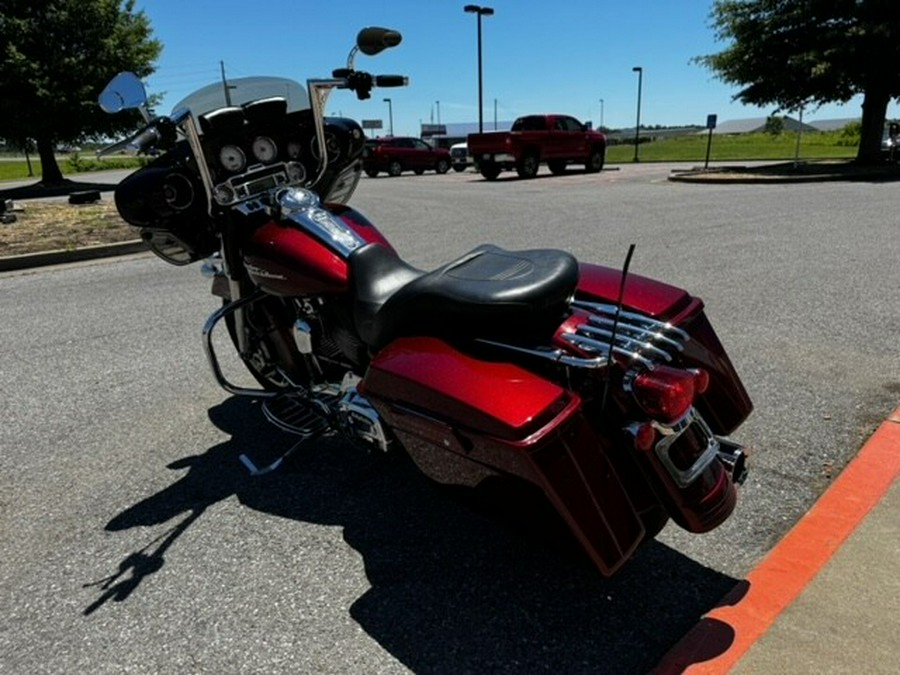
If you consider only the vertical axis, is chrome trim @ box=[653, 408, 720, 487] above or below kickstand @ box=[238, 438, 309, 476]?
above

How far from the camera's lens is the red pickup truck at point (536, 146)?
69.8ft

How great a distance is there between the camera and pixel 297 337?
3.08m

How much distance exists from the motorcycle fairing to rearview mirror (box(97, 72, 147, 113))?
198 centimetres

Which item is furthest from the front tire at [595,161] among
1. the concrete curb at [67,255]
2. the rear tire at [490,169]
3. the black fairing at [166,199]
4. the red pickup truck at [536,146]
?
the black fairing at [166,199]

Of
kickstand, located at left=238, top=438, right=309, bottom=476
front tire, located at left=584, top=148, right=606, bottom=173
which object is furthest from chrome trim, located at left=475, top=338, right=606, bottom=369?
front tire, located at left=584, top=148, right=606, bottom=173

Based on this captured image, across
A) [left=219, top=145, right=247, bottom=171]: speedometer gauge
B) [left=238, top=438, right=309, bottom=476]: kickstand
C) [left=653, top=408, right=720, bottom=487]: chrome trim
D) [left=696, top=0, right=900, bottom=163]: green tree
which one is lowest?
[left=238, top=438, right=309, bottom=476]: kickstand

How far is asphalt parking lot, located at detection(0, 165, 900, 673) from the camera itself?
2166mm

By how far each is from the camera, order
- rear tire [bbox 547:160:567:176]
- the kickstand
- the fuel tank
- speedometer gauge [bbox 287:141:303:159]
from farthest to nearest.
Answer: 1. rear tire [bbox 547:160:567:176]
2. speedometer gauge [bbox 287:141:303:159]
3. the kickstand
4. the fuel tank

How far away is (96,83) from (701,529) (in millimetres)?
25351

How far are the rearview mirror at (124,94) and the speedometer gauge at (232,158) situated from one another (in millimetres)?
443

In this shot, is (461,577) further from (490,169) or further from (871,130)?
(871,130)

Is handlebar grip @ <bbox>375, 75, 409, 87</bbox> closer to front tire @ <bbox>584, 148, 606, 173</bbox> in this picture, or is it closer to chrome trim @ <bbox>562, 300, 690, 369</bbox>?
chrome trim @ <bbox>562, 300, 690, 369</bbox>

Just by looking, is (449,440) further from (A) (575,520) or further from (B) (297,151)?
(B) (297,151)

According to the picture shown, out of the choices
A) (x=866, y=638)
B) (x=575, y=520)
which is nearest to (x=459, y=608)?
(x=575, y=520)
